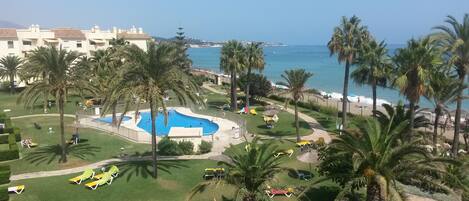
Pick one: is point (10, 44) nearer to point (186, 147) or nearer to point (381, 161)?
point (186, 147)

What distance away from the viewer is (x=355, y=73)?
40.1m

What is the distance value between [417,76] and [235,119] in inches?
948

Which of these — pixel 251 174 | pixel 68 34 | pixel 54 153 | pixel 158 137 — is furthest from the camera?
pixel 68 34

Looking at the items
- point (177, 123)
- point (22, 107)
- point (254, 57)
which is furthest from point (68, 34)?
point (254, 57)

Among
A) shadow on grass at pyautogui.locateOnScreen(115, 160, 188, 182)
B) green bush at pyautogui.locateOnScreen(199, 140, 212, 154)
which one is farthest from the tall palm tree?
shadow on grass at pyautogui.locateOnScreen(115, 160, 188, 182)

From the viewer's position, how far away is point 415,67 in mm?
25312

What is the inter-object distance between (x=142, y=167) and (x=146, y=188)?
408 cm

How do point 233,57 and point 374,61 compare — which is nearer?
point 374,61

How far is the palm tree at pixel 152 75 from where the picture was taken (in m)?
24.6

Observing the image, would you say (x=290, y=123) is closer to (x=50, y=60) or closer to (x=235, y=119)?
(x=235, y=119)

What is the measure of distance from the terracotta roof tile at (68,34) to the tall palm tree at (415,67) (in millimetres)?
65760

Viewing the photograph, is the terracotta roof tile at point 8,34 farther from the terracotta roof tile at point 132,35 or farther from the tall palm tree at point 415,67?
the tall palm tree at point 415,67

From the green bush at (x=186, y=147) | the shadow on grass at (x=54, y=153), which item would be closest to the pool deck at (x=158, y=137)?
the green bush at (x=186, y=147)

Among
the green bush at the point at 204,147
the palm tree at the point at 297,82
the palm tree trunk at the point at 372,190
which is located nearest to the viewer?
the palm tree trunk at the point at 372,190
